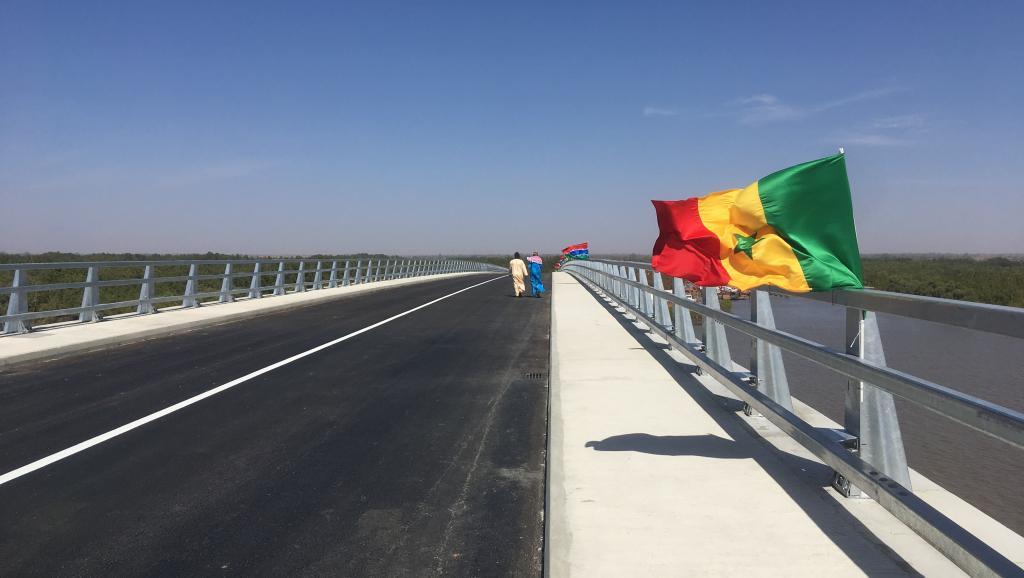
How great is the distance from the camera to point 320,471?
568 cm

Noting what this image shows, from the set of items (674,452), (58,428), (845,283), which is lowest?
(58,428)

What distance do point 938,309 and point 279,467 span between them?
463 cm

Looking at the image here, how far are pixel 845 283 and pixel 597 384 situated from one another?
412cm

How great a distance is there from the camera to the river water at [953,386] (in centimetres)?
1354

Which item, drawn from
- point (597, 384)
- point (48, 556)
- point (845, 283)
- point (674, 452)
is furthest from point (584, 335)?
point (48, 556)

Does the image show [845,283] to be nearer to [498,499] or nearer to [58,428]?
[498,499]

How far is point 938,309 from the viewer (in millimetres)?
3426

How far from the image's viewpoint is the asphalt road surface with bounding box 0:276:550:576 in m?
4.16

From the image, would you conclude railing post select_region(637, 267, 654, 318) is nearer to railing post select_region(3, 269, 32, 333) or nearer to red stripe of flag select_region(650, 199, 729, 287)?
red stripe of flag select_region(650, 199, 729, 287)

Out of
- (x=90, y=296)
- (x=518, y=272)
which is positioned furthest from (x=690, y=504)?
(x=518, y=272)

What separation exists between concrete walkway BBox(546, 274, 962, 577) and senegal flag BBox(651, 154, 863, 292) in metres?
1.28

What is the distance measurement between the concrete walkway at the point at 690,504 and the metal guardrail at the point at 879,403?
246 millimetres

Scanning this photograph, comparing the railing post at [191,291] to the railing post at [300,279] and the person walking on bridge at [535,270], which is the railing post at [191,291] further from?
the person walking on bridge at [535,270]

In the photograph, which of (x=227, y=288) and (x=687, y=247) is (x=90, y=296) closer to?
(x=227, y=288)
